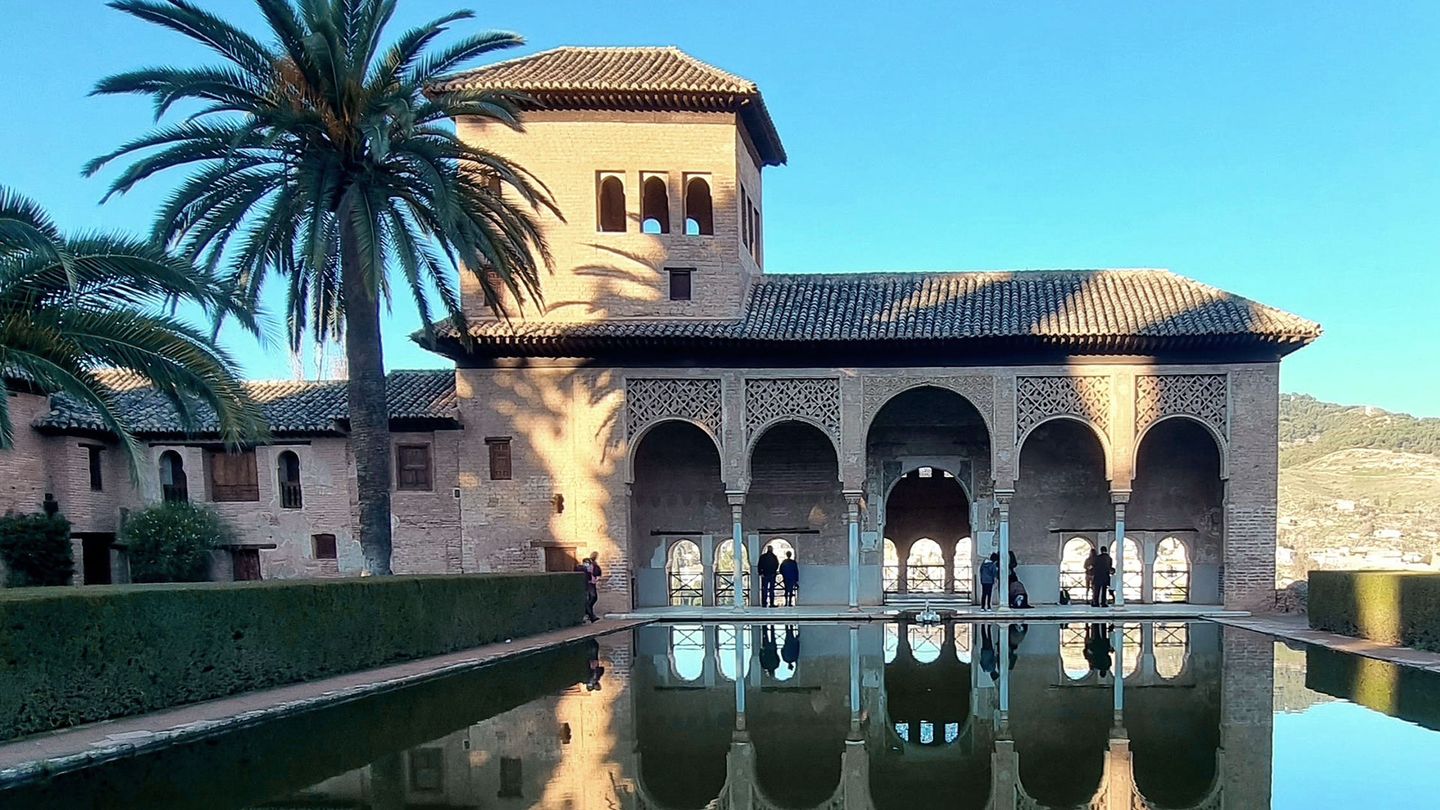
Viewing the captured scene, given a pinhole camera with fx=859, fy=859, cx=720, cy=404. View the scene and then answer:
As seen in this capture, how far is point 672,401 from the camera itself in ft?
57.1

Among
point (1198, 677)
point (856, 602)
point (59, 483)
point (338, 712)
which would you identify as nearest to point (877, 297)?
point (856, 602)

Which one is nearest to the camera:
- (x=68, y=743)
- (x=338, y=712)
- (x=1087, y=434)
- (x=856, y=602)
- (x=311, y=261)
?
(x=68, y=743)

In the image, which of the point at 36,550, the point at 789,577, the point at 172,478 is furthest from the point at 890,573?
the point at 36,550

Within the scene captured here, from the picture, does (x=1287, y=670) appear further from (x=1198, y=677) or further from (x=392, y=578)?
(x=392, y=578)

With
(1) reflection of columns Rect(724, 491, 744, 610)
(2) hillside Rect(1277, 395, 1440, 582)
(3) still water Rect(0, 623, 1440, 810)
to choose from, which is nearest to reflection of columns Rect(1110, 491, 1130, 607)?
(3) still water Rect(0, 623, 1440, 810)

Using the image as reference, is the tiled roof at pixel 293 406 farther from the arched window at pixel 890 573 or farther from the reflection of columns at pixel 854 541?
the arched window at pixel 890 573

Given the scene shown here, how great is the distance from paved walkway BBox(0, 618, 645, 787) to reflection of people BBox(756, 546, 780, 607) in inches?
299

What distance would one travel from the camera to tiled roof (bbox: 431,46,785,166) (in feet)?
56.4

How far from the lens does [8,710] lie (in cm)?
737

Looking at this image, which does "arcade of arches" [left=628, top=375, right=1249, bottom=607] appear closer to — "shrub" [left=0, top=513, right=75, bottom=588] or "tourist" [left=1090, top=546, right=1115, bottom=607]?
"tourist" [left=1090, top=546, right=1115, bottom=607]

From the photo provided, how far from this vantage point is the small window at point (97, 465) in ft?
56.7

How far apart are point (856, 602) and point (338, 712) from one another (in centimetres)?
1094

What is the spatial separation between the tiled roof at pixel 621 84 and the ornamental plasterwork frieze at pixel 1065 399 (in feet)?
26.8

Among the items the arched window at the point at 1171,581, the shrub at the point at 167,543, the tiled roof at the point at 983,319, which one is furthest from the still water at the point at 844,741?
the shrub at the point at 167,543
